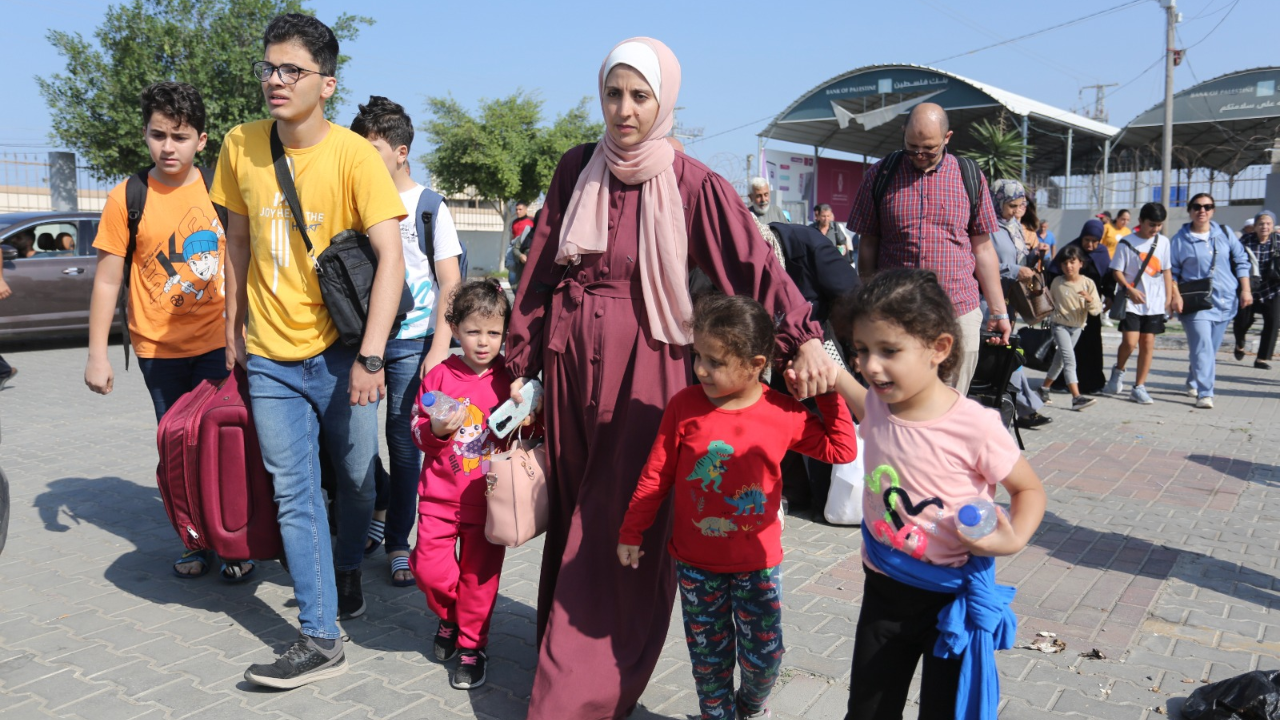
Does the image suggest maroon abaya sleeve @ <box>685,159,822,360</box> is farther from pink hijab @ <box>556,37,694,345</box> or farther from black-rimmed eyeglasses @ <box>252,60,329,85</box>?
black-rimmed eyeglasses @ <box>252,60,329,85</box>

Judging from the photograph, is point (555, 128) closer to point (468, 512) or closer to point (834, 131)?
point (834, 131)

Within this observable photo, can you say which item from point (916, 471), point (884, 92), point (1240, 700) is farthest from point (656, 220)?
point (884, 92)

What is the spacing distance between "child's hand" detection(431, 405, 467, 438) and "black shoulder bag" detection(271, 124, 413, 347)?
1.32 feet

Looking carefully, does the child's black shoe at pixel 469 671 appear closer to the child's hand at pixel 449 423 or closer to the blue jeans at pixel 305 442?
the blue jeans at pixel 305 442

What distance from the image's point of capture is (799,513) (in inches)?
228

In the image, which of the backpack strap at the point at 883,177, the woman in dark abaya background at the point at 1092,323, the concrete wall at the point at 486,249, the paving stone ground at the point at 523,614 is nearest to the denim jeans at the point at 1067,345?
the woman in dark abaya background at the point at 1092,323

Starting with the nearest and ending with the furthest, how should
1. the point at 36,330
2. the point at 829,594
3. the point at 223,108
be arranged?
the point at 829,594 → the point at 36,330 → the point at 223,108

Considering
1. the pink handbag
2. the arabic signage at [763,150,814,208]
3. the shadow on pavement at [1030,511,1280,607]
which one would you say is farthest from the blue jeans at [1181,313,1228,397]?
the arabic signage at [763,150,814,208]

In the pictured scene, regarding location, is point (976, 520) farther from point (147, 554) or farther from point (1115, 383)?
point (1115, 383)

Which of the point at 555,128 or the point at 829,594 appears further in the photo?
the point at 555,128

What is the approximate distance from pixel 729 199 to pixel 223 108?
2139 cm

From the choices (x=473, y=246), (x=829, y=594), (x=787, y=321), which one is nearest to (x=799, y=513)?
(x=829, y=594)

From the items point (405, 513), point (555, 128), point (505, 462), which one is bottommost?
point (405, 513)

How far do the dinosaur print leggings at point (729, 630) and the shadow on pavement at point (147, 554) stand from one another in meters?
1.80
